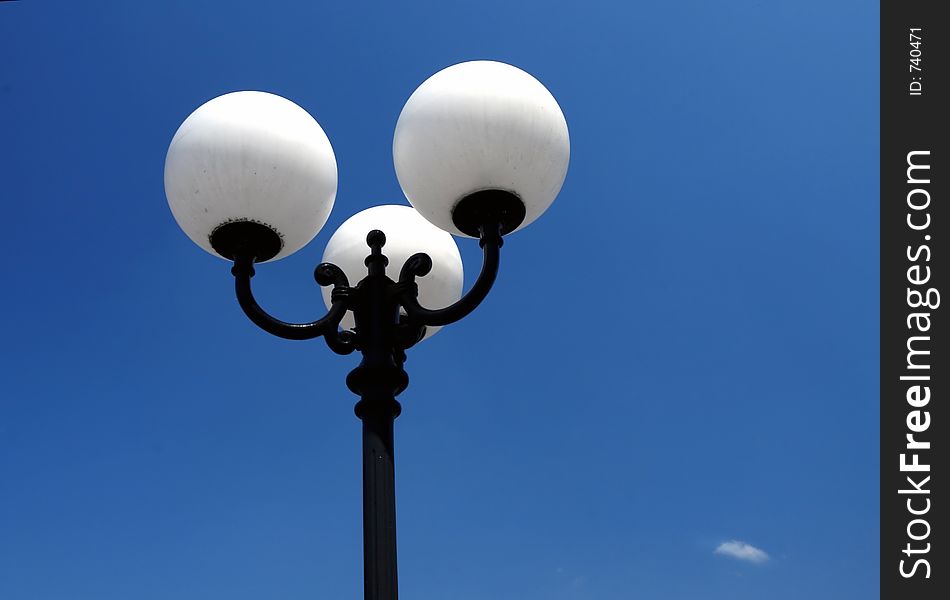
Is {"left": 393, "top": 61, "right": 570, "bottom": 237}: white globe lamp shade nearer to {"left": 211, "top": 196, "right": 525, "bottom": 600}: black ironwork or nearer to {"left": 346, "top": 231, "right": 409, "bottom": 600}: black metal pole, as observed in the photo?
{"left": 211, "top": 196, "right": 525, "bottom": 600}: black ironwork

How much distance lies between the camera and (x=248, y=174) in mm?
4254

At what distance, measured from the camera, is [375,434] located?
390cm

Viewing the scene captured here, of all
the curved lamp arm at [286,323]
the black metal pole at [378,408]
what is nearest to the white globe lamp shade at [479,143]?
the black metal pole at [378,408]

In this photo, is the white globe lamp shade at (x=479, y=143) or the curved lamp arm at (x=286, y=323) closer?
the white globe lamp shade at (x=479, y=143)

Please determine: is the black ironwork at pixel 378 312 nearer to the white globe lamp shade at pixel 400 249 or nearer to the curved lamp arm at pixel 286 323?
the curved lamp arm at pixel 286 323

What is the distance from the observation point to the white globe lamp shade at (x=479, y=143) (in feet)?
13.2

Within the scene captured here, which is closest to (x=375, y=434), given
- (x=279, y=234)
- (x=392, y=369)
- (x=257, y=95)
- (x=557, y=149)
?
(x=392, y=369)

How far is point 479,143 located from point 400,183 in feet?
1.57

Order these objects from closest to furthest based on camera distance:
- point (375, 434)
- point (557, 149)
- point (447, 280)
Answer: point (375, 434) < point (557, 149) < point (447, 280)

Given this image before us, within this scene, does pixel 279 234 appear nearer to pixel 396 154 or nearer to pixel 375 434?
pixel 396 154
